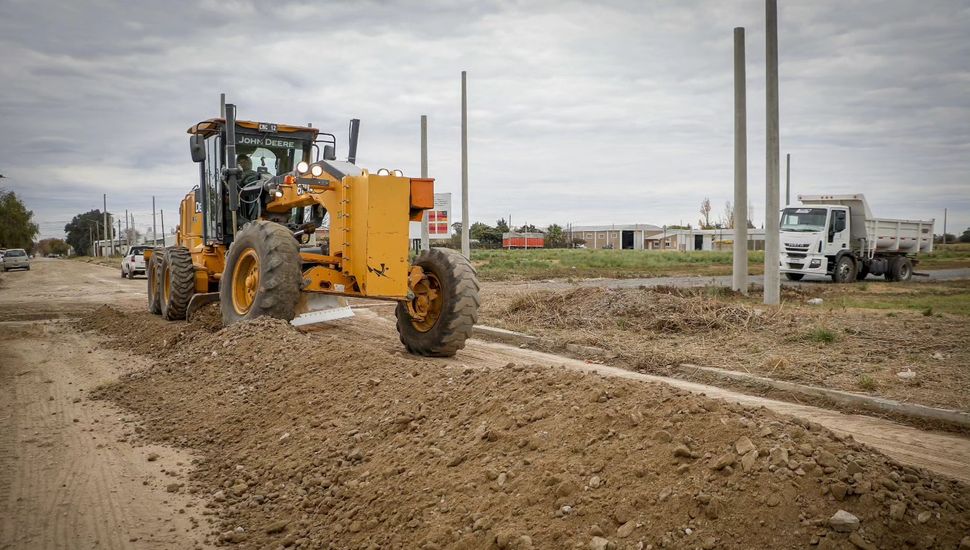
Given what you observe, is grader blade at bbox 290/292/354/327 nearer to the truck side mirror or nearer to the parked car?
the truck side mirror

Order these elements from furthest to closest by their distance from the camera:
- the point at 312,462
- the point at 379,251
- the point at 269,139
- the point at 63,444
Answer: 1. the point at 269,139
2. the point at 379,251
3. the point at 63,444
4. the point at 312,462

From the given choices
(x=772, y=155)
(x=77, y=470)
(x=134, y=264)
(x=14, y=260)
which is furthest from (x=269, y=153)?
(x=14, y=260)

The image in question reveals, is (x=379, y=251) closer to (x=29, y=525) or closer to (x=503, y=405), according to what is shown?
(x=503, y=405)

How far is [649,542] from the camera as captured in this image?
11.3 feet

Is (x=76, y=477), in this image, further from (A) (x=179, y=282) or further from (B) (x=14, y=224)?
(B) (x=14, y=224)

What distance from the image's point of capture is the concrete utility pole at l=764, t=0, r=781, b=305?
14.9m

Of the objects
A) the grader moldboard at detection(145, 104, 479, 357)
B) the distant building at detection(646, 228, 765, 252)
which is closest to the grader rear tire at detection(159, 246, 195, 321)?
the grader moldboard at detection(145, 104, 479, 357)

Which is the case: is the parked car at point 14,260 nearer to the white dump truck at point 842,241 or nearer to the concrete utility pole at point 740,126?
the white dump truck at point 842,241

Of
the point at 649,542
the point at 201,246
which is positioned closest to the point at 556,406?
the point at 649,542

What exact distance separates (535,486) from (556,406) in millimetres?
908

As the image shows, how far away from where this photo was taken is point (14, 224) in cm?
7362

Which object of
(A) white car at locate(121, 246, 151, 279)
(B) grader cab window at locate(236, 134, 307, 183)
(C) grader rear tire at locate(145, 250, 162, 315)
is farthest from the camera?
(A) white car at locate(121, 246, 151, 279)

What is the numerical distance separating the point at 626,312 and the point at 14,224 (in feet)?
262

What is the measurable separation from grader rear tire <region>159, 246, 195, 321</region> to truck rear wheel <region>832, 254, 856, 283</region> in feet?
71.6
